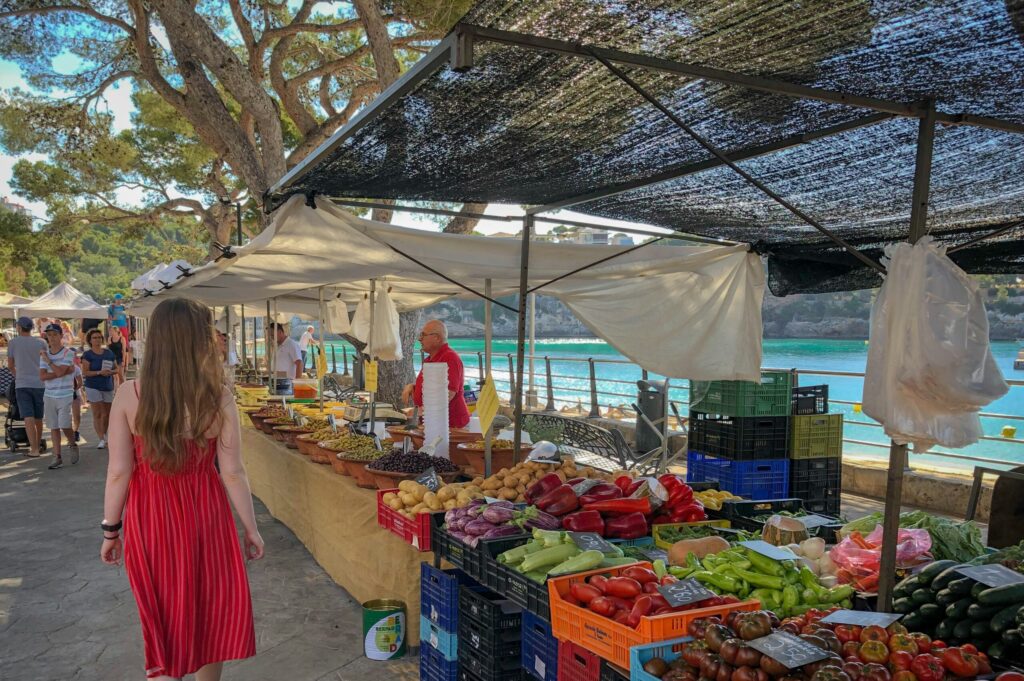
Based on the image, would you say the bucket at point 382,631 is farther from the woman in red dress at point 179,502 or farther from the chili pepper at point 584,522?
the chili pepper at point 584,522

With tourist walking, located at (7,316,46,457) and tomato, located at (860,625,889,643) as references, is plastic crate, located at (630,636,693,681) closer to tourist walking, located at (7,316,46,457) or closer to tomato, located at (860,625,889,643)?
tomato, located at (860,625,889,643)

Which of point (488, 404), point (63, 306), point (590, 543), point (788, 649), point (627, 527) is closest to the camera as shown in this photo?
point (788, 649)

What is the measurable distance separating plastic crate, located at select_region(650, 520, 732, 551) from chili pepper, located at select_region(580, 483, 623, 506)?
25 centimetres

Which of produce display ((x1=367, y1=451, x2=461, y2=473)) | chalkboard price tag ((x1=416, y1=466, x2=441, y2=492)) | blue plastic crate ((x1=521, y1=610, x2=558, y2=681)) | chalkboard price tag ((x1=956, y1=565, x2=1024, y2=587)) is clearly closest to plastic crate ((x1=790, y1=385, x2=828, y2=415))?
produce display ((x1=367, y1=451, x2=461, y2=473))

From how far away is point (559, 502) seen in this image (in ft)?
11.7

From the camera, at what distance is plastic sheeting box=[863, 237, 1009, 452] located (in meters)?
2.38

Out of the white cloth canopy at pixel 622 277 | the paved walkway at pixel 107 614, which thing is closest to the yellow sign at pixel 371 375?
the white cloth canopy at pixel 622 277

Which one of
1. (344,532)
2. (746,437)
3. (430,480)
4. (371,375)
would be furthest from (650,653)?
(371,375)

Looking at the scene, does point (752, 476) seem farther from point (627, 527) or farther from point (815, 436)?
point (627, 527)

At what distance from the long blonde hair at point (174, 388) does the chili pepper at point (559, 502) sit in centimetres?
158

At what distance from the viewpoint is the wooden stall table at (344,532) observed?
13.2 ft

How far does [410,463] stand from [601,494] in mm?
1318

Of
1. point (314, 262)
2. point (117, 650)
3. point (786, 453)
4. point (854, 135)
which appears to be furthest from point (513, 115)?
point (786, 453)

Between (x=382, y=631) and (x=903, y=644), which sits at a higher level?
(x=903, y=644)
